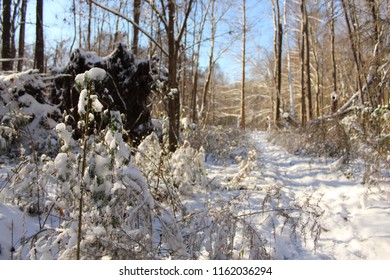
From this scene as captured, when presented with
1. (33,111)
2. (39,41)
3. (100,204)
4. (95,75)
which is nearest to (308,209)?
(100,204)

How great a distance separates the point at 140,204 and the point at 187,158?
2057 millimetres

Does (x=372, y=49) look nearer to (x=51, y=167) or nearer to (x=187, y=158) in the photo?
(x=187, y=158)

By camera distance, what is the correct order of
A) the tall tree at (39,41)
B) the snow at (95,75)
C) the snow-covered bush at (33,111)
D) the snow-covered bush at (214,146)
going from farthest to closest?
the tall tree at (39,41) < the snow-covered bush at (214,146) < the snow-covered bush at (33,111) < the snow at (95,75)

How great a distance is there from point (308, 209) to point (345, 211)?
37cm

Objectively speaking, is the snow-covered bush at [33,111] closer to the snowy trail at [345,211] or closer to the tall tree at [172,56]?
the tall tree at [172,56]

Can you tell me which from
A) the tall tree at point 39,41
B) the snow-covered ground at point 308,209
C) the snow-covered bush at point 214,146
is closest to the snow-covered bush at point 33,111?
the snow-covered ground at point 308,209

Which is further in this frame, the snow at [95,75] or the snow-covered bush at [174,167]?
the snow-covered bush at [174,167]

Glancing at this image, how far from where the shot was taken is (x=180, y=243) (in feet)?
5.58

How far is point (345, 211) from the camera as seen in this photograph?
3.06m

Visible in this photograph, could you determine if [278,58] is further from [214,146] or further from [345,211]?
[345,211]

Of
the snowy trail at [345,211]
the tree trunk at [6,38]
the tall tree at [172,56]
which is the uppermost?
the tree trunk at [6,38]

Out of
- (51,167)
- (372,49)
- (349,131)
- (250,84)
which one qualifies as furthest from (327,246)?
(250,84)

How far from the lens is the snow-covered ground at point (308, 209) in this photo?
221cm

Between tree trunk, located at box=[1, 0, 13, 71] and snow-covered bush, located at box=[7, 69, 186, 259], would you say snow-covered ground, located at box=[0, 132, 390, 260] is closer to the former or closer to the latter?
snow-covered bush, located at box=[7, 69, 186, 259]
